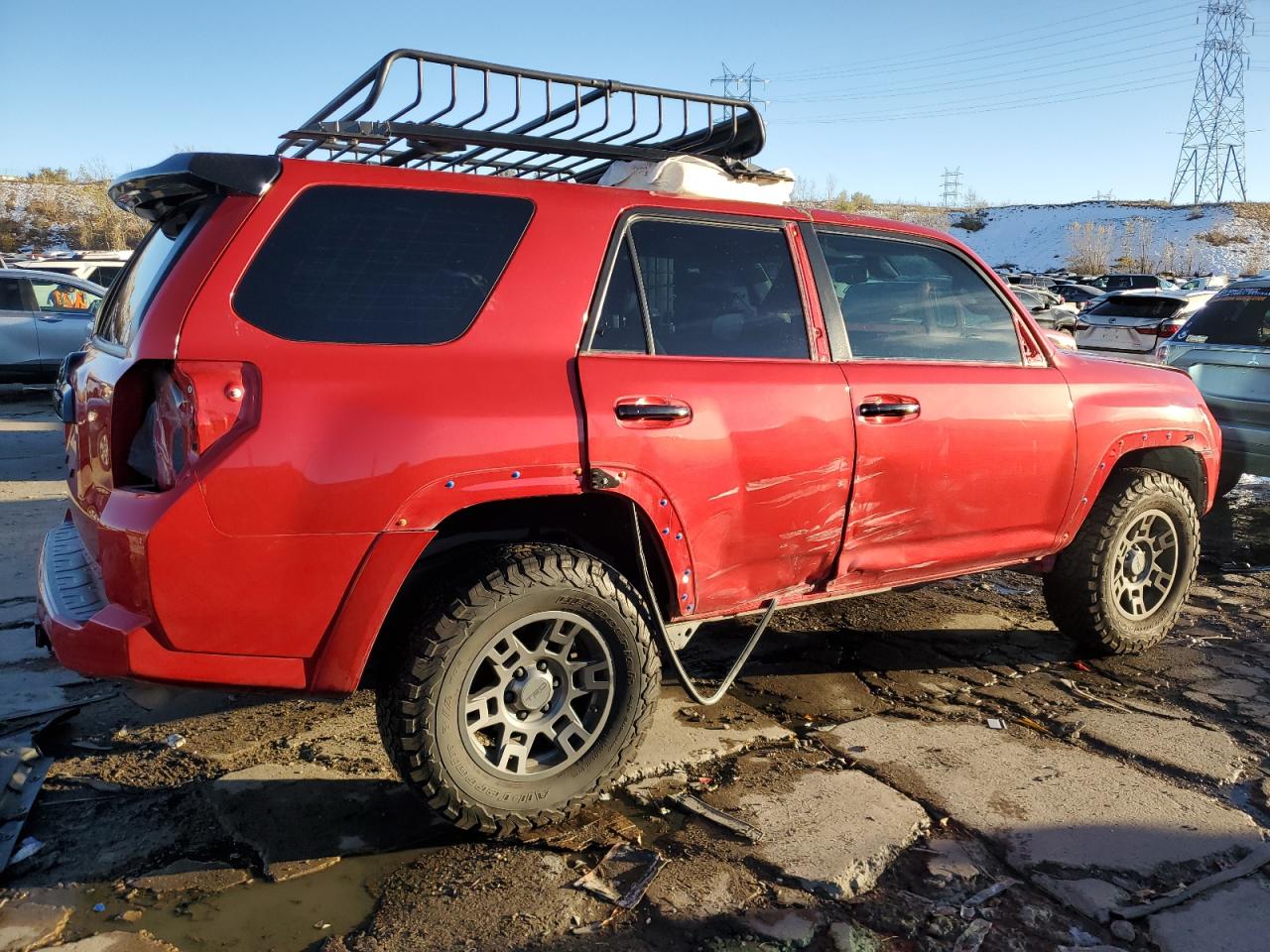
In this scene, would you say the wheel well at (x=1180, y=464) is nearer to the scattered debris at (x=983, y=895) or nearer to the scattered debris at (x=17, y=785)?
the scattered debris at (x=983, y=895)

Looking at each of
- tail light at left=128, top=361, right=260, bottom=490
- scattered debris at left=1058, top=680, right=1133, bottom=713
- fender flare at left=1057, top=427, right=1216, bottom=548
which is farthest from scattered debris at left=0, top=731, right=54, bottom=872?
fender flare at left=1057, top=427, right=1216, bottom=548

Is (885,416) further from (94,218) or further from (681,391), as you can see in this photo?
(94,218)

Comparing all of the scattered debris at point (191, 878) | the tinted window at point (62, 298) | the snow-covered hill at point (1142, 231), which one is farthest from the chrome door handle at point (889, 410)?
the snow-covered hill at point (1142, 231)

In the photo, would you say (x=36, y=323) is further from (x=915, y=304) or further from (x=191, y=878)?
(x=915, y=304)

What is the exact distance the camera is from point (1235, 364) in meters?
6.75

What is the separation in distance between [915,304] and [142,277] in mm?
2683

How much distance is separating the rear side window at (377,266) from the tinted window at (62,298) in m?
11.0

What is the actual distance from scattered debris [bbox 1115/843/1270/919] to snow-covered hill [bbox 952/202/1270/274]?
196 feet

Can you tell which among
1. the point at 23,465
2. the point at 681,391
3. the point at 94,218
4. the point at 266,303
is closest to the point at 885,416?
the point at 681,391

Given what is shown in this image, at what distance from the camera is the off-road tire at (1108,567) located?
4160 millimetres

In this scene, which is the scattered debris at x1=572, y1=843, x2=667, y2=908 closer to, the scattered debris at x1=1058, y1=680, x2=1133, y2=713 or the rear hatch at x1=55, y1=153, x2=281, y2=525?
the rear hatch at x1=55, y1=153, x2=281, y2=525

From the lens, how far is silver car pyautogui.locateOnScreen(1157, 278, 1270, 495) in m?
6.53

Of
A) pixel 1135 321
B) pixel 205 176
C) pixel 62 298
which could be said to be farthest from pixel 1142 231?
pixel 205 176

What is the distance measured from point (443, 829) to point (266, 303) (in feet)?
5.06
